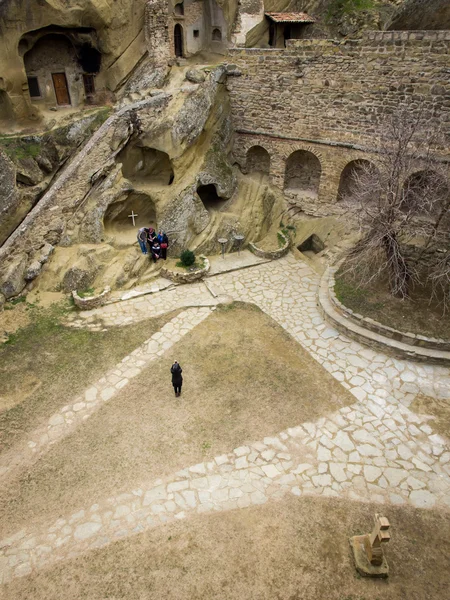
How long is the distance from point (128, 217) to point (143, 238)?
2319mm

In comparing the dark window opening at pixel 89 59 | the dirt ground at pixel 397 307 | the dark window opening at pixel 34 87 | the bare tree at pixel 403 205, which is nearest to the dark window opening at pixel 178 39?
the dark window opening at pixel 89 59

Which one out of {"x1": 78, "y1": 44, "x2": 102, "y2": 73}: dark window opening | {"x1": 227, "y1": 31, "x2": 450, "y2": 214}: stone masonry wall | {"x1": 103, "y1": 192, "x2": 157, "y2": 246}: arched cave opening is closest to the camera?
{"x1": 227, "y1": 31, "x2": 450, "y2": 214}: stone masonry wall

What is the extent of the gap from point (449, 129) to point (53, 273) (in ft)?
49.1

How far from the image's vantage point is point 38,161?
639 inches

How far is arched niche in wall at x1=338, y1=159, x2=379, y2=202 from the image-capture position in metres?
13.0

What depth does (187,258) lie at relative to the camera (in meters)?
15.6

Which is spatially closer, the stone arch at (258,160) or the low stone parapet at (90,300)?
the low stone parapet at (90,300)

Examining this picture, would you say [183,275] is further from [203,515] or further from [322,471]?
[203,515]

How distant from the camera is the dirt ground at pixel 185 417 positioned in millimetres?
8680

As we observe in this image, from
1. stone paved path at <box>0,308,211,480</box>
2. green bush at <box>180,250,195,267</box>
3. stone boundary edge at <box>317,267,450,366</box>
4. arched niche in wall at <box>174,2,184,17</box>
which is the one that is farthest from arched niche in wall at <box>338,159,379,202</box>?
arched niche in wall at <box>174,2,184,17</box>

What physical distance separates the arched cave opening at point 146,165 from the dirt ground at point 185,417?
814cm

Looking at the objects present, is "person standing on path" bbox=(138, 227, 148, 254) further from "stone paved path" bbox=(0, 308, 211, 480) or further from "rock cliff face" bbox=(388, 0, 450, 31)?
"rock cliff face" bbox=(388, 0, 450, 31)

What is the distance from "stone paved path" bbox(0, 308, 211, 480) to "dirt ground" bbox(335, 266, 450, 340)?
4.99 metres

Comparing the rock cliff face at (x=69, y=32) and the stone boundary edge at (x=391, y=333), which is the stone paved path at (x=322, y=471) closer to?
the stone boundary edge at (x=391, y=333)
